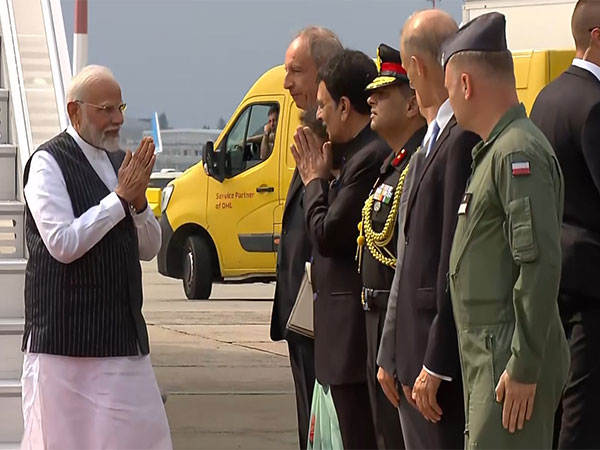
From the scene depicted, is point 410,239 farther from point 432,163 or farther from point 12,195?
point 12,195

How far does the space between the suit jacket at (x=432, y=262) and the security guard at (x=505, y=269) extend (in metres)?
0.16

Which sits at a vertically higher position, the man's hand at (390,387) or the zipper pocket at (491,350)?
the zipper pocket at (491,350)

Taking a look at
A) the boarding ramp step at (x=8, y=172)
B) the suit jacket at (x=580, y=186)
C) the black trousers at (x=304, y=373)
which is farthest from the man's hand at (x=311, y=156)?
the boarding ramp step at (x=8, y=172)

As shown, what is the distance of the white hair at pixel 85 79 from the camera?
216 inches

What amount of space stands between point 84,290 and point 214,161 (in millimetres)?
11358

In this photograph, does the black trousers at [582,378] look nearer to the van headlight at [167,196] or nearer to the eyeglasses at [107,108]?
the eyeglasses at [107,108]

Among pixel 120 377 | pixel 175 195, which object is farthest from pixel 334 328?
pixel 175 195

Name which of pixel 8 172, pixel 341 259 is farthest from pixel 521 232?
pixel 8 172

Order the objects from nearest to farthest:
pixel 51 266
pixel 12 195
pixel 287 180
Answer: pixel 51 266 → pixel 12 195 → pixel 287 180

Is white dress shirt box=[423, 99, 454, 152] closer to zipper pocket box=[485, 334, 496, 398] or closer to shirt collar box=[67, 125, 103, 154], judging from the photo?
zipper pocket box=[485, 334, 496, 398]

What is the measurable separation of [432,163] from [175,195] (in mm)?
13246

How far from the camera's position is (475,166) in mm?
3945

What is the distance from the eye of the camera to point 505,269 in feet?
12.3

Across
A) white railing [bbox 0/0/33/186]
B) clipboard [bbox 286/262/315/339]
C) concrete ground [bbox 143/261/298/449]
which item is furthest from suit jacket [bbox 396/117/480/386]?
concrete ground [bbox 143/261/298/449]
